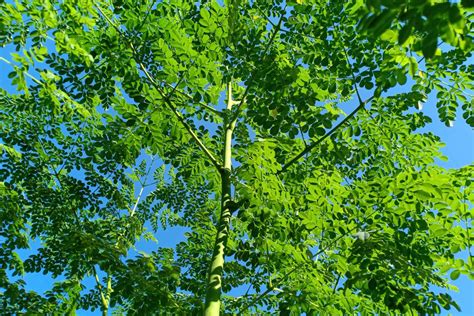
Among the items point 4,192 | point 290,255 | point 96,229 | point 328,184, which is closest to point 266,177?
point 328,184

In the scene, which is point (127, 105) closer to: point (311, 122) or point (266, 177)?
point (266, 177)

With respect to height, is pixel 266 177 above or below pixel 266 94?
below

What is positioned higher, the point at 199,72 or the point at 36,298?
the point at 199,72

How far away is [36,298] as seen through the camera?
605cm

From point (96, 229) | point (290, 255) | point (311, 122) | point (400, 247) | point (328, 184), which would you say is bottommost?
point (400, 247)

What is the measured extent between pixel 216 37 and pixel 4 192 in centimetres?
453

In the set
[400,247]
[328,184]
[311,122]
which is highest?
[311,122]

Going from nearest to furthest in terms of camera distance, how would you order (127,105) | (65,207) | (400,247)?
(400,247) < (127,105) < (65,207)

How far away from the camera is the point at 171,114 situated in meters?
4.84

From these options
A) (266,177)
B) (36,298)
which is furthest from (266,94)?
(36,298)

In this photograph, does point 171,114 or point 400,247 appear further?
point 171,114

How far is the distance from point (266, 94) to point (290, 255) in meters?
2.09

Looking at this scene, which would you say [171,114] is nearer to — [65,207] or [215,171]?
[215,171]

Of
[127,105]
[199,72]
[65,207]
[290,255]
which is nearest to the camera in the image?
[199,72]
